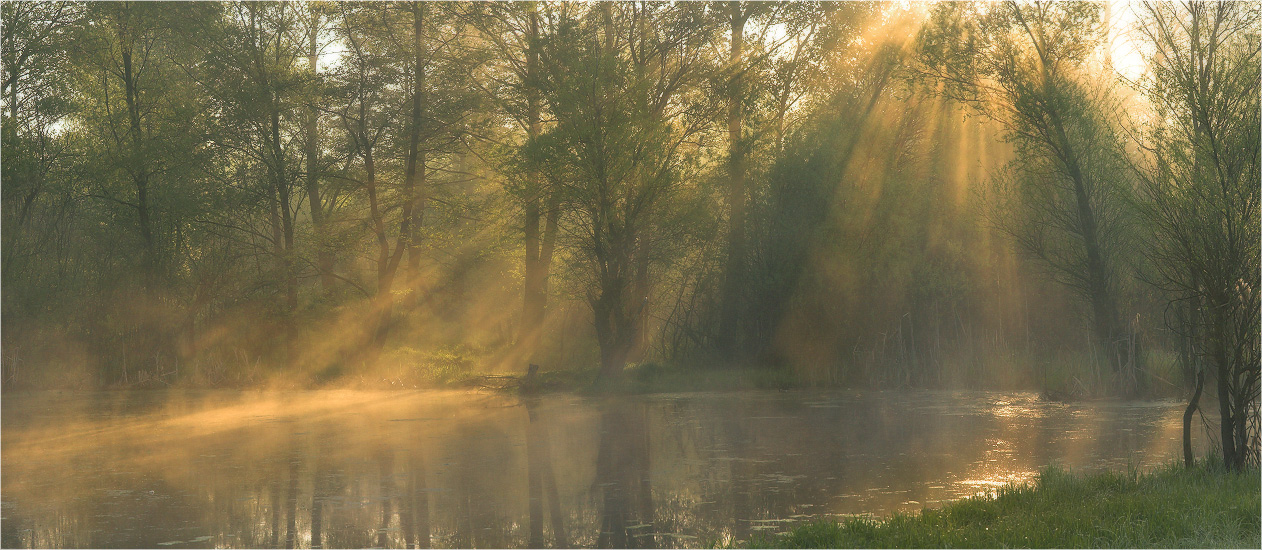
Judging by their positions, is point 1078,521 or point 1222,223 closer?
point 1078,521

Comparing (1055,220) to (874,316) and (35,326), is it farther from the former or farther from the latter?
(35,326)

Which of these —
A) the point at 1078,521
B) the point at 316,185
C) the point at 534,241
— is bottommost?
the point at 1078,521

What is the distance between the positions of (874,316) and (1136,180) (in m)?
5.90

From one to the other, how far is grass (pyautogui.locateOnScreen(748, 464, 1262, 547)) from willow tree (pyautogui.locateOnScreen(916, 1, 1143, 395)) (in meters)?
10.3

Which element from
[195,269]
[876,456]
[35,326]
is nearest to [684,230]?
[876,456]

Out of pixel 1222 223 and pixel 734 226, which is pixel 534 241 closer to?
pixel 734 226

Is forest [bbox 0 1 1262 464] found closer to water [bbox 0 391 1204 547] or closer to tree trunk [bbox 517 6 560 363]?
tree trunk [bbox 517 6 560 363]

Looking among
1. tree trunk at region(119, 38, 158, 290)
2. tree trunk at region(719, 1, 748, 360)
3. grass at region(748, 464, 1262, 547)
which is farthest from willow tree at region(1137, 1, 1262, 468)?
tree trunk at region(119, 38, 158, 290)

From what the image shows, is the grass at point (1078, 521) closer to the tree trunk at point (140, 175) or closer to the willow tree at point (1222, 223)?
the willow tree at point (1222, 223)

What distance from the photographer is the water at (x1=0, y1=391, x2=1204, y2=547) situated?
8523 millimetres

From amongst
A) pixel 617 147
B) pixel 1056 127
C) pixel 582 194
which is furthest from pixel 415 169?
pixel 1056 127

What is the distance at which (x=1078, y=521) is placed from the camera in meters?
7.02

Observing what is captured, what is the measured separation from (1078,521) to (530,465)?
6329 millimetres

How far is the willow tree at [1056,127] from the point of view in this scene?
17.9 metres
